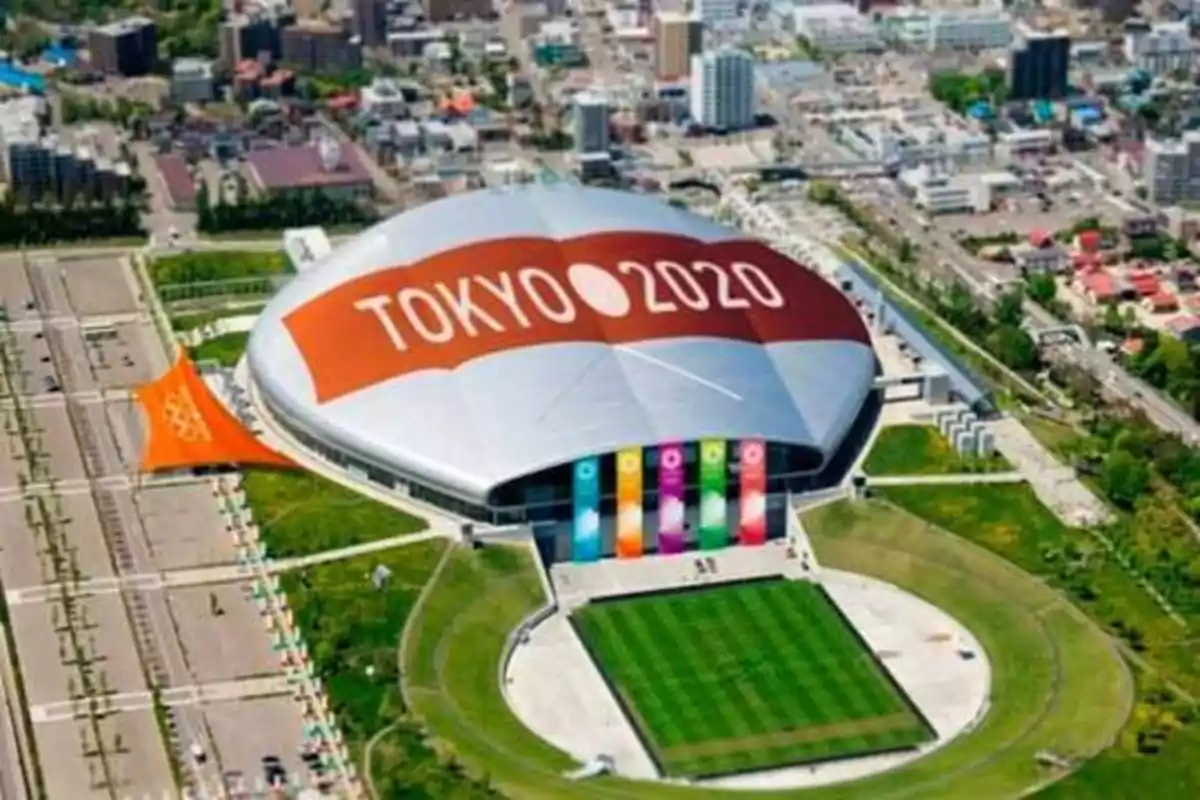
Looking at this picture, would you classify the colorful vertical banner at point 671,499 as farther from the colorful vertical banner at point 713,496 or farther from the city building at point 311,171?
the city building at point 311,171

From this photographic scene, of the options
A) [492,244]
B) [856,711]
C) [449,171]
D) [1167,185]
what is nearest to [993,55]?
[1167,185]

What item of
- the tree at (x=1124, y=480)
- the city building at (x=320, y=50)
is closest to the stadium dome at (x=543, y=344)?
the tree at (x=1124, y=480)

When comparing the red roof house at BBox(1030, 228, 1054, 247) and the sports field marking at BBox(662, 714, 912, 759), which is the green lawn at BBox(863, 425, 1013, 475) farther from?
the red roof house at BBox(1030, 228, 1054, 247)

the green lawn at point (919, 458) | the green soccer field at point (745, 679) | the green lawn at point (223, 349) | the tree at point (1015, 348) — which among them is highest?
the green lawn at point (223, 349)

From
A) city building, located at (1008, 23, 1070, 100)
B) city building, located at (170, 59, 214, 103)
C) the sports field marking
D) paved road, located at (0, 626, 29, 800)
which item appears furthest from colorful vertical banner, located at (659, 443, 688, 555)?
city building, located at (170, 59, 214, 103)

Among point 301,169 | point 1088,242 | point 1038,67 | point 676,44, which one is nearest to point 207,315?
point 301,169

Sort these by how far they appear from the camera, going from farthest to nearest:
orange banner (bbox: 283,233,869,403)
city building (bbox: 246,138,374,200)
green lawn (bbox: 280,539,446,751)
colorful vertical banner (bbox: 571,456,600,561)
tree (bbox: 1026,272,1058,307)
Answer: city building (bbox: 246,138,374,200)
tree (bbox: 1026,272,1058,307)
orange banner (bbox: 283,233,869,403)
colorful vertical banner (bbox: 571,456,600,561)
green lawn (bbox: 280,539,446,751)
